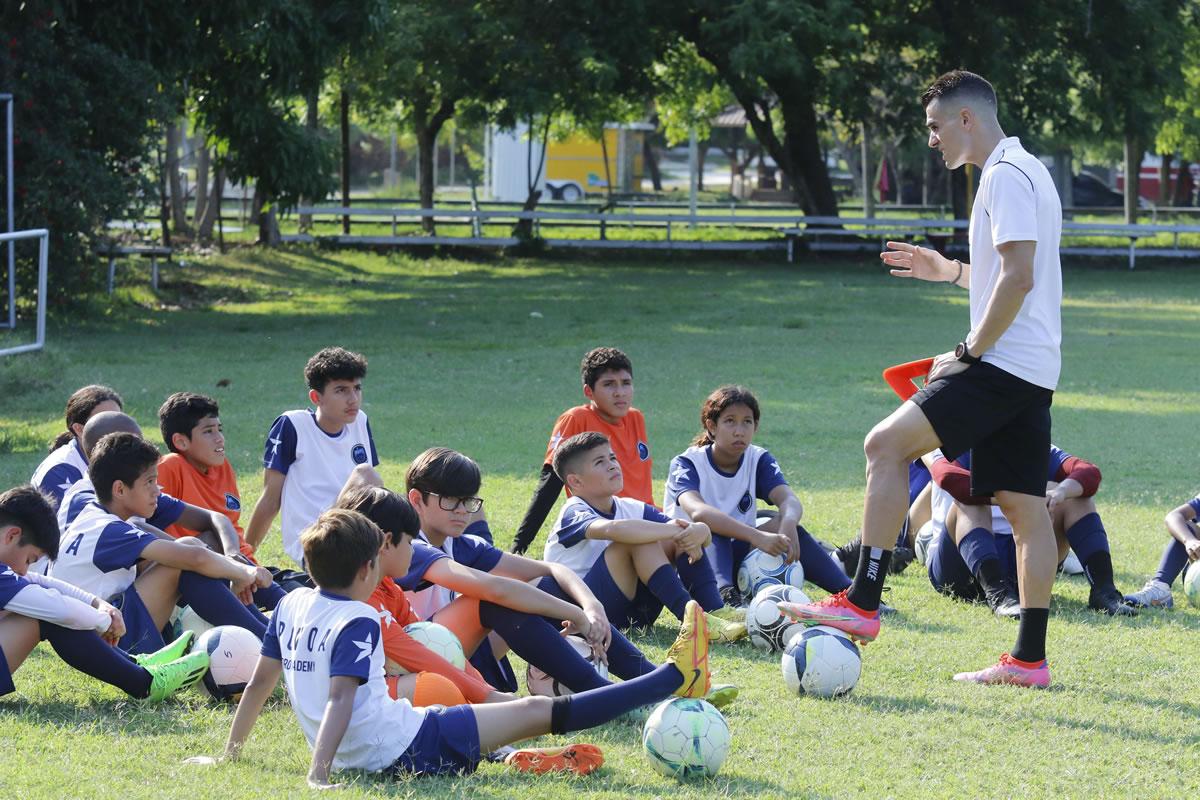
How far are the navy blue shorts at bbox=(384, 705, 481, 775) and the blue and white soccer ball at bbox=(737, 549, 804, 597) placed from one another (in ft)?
7.93

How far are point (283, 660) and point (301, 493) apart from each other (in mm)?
2370

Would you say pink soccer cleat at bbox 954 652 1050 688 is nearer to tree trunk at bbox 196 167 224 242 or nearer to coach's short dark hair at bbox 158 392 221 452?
coach's short dark hair at bbox 158 392 221 452

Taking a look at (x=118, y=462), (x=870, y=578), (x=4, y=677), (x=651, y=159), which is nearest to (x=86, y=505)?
(x=118, y=462)

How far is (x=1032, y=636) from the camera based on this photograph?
5.04 meters

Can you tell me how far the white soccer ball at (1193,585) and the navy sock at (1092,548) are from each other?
0.36 metres

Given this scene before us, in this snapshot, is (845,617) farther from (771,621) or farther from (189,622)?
(189,622)

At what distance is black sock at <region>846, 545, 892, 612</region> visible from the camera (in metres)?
5.10

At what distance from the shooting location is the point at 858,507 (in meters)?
8.33

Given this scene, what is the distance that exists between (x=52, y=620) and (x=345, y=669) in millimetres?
1305

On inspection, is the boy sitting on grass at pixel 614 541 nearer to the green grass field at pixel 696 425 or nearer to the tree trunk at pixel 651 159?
the green grass field at pixel 696 425

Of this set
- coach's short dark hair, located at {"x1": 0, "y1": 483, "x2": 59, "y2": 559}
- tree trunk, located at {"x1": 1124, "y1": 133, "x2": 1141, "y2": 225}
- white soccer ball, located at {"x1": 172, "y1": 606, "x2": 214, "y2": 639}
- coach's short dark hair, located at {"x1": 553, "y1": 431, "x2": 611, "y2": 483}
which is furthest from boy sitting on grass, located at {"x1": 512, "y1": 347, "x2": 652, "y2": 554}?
tree trunk, located at {"x1": 1124, "y1": 133, "x2": 1141, "y2": 225}

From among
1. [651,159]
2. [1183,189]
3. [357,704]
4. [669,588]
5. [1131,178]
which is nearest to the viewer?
[357,704]

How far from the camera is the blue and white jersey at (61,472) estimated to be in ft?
18.6

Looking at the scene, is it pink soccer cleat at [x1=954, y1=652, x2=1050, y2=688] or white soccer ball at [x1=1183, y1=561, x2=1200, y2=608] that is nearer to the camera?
pink soccer cleat at [x1=954, y1=652, x2=1050, y2=688]
